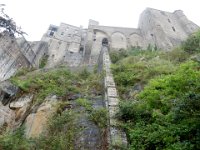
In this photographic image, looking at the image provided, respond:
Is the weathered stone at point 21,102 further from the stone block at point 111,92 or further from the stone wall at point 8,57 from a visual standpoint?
the stone wall at point 8,57

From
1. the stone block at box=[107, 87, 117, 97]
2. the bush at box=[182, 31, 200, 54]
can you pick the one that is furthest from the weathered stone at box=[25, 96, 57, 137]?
the bush at box=[182, 31, 200, 54]

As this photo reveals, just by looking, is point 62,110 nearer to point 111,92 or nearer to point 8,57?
point 111,92

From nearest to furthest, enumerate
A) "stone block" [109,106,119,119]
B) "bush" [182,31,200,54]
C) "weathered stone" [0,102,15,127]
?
"stone block" [109,106,119,119] < "weathered stone" [0,102,15,127] < "bush" [182,31,200,54]

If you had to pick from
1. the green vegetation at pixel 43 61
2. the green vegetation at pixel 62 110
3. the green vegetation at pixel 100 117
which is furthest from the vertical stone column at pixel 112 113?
the green vegetation at pixel 43 61

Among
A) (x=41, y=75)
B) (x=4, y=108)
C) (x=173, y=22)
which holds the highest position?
(x=173, y=22)

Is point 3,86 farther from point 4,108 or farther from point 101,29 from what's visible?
point 101,29

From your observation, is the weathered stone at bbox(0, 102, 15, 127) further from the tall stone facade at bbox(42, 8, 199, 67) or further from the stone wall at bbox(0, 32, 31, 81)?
the tall stone facade at bbox(42, 8, 199, 67)

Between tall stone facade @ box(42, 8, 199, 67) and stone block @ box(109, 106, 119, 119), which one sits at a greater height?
tall stone facade @ box(42, 8, 199, 67)

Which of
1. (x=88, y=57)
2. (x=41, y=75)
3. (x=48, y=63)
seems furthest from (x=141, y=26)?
(x=41, y=75)

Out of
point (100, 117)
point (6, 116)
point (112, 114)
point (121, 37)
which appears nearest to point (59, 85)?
point (6, 116)

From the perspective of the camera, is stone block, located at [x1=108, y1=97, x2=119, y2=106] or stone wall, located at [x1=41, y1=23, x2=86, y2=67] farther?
stone wall, located at [x1=41, y1=23, x2=86, y2=67]

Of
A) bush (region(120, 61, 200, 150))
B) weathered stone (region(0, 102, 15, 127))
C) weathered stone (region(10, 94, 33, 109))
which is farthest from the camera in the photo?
weathered stone (region(10, 94, 33, 109))

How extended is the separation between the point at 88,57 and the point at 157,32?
25.5 feet

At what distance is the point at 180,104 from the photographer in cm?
554
